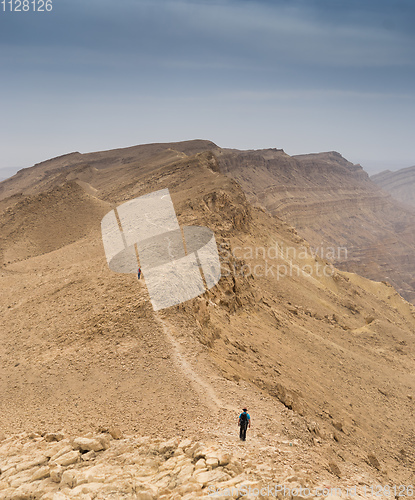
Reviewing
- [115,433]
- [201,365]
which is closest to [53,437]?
[115,433]

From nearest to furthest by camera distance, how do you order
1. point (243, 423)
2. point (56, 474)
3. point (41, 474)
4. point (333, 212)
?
1. point (56, 474)
2. point (41, 474)
3. point (243, 423)
4. point (333, 212)

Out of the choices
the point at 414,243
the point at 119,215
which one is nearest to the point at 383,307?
the point at 119,215

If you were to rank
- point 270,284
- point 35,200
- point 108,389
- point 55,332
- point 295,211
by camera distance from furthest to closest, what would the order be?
point 295,211 < point 35,200 < point 270,284 < point 55,332 < point 108,389

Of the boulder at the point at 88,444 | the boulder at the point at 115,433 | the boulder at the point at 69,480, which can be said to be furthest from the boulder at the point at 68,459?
the boulder at the point at 115,433

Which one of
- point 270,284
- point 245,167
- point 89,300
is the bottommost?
point 270,284

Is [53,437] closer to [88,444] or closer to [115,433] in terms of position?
[88,444]

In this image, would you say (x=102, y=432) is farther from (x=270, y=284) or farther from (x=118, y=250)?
(x=270, y=284)
